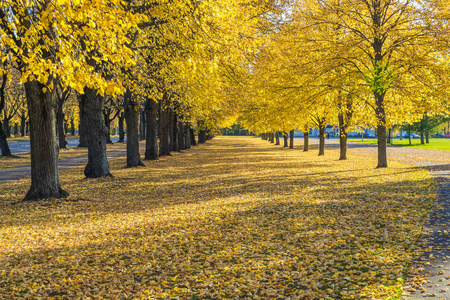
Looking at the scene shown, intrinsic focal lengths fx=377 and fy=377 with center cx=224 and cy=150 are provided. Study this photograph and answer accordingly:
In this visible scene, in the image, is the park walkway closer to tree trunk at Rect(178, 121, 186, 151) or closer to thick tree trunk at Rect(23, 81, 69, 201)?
thick tree trunk at Rect(23, 81, 69, 201)

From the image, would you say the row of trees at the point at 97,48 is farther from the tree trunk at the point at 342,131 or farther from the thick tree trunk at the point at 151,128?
the tree trunk at the point at 342,131

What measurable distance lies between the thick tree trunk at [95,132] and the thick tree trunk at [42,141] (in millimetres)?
4595

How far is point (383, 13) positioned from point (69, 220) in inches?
710

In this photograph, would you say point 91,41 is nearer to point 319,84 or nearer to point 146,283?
point 146,283

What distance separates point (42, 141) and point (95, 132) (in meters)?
5.11

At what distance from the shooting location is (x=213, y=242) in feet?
24.2

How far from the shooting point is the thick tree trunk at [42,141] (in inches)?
424

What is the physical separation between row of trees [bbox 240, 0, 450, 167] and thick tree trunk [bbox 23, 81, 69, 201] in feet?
28.2

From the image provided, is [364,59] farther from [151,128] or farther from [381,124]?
[151,128]

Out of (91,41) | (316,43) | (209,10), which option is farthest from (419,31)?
(91,41)

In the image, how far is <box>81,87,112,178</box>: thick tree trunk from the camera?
15.8 metres

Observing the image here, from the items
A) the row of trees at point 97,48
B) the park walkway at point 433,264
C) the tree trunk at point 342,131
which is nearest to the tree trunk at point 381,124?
the tree trunk at point 342,131

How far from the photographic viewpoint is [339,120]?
27.5 m

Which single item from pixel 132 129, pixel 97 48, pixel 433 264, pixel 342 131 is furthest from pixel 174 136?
pixel 433 264
